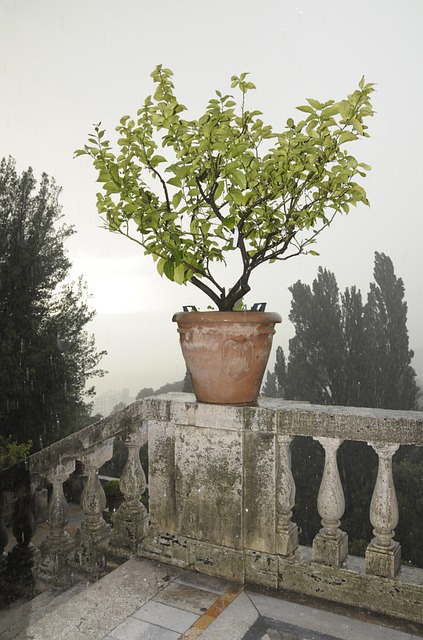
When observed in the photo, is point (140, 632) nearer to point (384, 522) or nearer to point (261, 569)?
point (261, 569)

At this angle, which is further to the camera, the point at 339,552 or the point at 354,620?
the point at 339,552

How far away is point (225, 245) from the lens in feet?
9.39

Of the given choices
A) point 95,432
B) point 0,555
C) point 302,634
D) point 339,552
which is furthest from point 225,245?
point 0,555

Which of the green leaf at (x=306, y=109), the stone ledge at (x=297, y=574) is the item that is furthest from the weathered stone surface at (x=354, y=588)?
the green leaf at (x=306, y=109)

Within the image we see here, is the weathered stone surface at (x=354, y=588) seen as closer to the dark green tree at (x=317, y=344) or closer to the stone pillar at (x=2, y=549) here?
the stone pillar at (x=2, y=549)

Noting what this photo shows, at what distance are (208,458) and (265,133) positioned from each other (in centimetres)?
189

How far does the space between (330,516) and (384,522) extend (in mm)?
279

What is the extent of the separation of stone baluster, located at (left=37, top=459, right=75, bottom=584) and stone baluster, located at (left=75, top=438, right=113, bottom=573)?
144mm

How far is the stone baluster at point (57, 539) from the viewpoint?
3314 millimetres

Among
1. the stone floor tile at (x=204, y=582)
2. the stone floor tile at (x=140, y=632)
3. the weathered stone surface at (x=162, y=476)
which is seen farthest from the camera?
the weathered stone surface at (x=162, y=476)

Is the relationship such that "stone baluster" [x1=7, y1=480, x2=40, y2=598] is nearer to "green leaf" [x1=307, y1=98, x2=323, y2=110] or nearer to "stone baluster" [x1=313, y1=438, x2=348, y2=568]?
"stone baluster" [x1=313, y1=438, x2=348, y2=568]

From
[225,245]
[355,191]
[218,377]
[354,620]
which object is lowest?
[354,620]

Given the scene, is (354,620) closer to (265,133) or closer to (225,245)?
(225,245)

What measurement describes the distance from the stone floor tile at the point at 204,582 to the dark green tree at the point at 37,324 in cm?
1391
